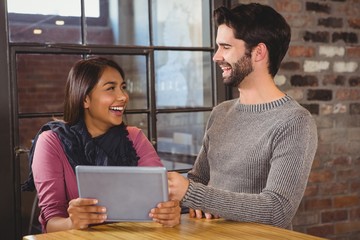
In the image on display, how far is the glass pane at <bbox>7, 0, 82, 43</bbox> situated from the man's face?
1.05 metres

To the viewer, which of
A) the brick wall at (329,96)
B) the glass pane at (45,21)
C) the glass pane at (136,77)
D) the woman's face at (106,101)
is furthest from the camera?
the brick wall at (329,96)

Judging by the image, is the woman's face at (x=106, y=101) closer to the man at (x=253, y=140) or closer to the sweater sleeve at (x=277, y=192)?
the man at (x=253, y=140)

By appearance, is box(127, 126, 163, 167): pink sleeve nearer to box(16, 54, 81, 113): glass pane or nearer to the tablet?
box(16, 54, 81, 113): glass pane

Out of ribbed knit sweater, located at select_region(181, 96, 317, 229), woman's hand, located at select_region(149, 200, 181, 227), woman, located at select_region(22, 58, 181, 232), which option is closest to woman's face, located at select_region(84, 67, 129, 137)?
woman, located at select_region(22, 58, 181, 232)

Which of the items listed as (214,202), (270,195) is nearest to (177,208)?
(214,202)

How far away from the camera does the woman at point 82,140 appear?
7.17ft

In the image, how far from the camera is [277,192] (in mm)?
1812

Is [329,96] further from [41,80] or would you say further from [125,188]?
[125,188]

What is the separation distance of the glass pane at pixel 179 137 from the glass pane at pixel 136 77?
0.13 metres

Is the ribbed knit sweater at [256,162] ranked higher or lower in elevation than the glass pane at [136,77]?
lower

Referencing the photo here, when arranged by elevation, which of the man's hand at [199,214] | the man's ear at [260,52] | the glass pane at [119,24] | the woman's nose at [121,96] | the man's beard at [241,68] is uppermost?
the glass pane at [119,24]

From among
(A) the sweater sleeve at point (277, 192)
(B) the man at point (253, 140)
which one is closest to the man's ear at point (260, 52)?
(B) the man at point (253, 140)

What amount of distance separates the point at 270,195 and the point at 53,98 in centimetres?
144

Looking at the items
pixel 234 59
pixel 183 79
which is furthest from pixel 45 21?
pixel 234 59
